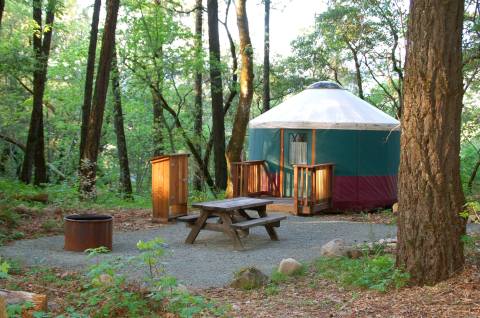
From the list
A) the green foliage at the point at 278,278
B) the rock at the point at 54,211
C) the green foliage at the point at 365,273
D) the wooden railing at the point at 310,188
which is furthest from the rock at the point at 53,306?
the wooden railing at the point at 310,188

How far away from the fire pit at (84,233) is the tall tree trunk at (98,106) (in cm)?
360

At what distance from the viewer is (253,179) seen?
37.1ft

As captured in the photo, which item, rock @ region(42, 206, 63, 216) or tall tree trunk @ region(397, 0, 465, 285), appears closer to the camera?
tall tree trunk @ region(397, 0, 465, 285)

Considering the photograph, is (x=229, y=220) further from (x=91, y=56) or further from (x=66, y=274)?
(x=91, y=56)

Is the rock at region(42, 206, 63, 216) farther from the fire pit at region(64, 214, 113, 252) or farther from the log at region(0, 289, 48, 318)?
the log at region(0, 289, 48, 318)

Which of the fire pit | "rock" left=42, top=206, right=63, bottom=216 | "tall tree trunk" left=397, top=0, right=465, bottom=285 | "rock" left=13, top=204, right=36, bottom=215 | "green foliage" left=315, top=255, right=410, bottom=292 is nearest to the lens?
"tall tree trunk" left=397, top=0, right=465, bottom=285

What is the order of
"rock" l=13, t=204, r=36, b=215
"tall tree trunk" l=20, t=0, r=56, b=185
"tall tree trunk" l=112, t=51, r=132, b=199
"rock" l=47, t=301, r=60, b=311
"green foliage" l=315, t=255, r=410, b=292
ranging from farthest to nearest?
"tall tree trunk" l=112, t=51, r=132, b=199 → "tall tree trunk" l=20, t=0, r=56, b=185 → "rock" l=13, t=204, r=36, b=215 → "green foliage" l=315, t=255, r=410, b=292 → "rock" l=47, t=301, r=60, b=311

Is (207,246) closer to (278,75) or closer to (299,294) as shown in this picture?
(299,294)

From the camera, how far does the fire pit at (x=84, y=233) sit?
6.53 meters

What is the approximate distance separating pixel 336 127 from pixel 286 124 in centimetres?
97

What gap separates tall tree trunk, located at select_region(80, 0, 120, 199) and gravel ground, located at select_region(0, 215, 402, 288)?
239 centimetres

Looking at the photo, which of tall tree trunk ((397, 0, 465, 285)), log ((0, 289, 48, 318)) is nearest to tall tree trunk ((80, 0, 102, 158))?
log ((0, 289, 48, 318))

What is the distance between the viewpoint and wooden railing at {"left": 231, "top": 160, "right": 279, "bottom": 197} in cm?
1095

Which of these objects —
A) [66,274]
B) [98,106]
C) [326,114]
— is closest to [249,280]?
[66,274]
